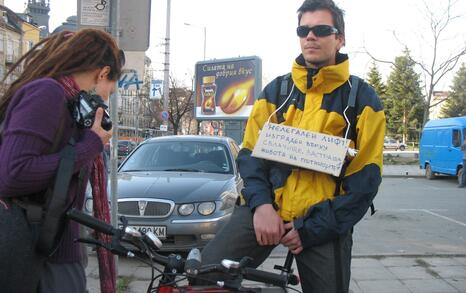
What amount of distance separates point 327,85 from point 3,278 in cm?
164

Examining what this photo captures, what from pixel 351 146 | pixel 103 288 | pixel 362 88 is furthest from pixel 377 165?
pixel 103 288

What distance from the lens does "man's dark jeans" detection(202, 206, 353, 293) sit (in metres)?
2.24

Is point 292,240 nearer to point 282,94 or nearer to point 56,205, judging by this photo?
point 282,94

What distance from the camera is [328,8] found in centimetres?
248

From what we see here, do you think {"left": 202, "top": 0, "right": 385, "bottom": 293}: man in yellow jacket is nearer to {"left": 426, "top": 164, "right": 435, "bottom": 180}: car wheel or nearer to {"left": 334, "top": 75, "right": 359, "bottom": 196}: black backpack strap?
{"left": 334, "top": 75, "right": 359, "bottom": 196}: black backpack strap

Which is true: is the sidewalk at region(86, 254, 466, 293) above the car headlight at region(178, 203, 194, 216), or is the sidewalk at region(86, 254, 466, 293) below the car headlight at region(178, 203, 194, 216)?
below

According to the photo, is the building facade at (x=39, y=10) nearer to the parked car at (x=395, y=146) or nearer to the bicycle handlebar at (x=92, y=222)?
the parked car at (x=395, y=146)

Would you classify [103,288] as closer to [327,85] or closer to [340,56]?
[327,85]

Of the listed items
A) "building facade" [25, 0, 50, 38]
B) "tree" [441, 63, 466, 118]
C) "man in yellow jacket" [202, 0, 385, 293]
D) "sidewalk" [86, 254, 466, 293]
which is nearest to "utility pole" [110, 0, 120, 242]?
"sidewalk" [86, 254, 466, 293]

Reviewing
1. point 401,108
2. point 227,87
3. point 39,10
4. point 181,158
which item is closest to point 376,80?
point 401,108

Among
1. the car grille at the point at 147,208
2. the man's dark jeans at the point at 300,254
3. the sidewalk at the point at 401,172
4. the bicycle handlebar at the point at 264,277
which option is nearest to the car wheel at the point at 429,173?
the sidewalk at the point at 401,172

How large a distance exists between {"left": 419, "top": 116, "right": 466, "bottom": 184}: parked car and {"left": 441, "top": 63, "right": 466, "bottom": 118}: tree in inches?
1698

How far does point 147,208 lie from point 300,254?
391 centimetres

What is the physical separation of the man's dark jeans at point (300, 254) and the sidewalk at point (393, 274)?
281 centimetres
